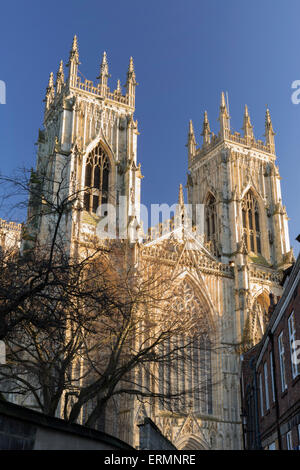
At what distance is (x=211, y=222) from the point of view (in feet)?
152

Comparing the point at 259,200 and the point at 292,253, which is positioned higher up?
the point at 259,200

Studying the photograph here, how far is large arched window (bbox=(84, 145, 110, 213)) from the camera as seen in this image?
39.7m

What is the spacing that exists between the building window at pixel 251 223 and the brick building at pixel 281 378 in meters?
23.5

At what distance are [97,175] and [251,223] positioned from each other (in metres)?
13.7

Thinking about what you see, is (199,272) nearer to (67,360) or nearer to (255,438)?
(255,438)

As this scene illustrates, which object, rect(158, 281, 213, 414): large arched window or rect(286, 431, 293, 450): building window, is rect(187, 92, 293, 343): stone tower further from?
rect(286, 431, 293, 450): building window

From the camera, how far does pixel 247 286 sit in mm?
38219

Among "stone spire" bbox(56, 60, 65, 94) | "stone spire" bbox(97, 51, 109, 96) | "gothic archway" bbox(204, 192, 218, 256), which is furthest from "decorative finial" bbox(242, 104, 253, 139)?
"stone spire" bbox(56, 60, 65, 94)

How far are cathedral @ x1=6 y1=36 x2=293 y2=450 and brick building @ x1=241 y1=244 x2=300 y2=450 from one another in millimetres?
11669

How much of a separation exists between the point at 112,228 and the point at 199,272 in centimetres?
661

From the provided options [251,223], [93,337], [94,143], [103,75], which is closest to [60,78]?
[103,75]

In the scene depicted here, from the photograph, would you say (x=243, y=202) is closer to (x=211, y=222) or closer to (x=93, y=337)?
(x=211, y=222)
